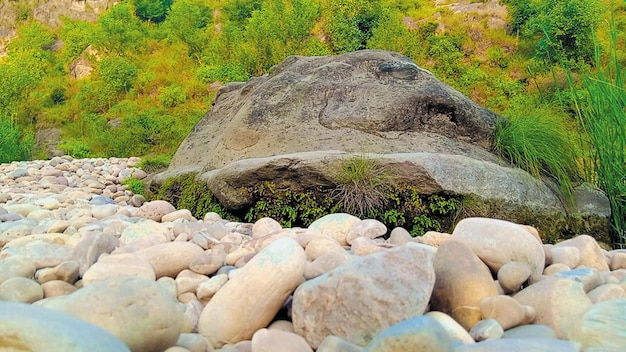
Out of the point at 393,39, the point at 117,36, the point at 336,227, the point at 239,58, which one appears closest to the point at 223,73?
the point at 239,58

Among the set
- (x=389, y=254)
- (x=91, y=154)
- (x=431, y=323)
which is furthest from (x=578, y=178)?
(x=91, y=154)

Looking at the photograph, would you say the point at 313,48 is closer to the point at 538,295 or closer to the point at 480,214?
the point at 480,214

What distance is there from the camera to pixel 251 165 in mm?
3957

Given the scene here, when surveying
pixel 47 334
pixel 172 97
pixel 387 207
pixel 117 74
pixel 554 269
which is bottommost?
pixel 172 97

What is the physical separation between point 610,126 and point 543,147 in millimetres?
1168

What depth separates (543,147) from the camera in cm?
452

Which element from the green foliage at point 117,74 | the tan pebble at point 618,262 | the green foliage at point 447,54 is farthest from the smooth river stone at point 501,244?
the green foliage at point 117,74

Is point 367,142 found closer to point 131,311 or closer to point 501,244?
point 501,244

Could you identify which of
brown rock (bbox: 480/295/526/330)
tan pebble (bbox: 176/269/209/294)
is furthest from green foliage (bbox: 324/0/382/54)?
brown rock (bbox: 480/295/526/330)

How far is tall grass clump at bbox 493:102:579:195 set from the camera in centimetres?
439

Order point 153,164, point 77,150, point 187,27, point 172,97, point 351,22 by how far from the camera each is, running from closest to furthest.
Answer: point 153,164
point 77,150
point 172,97
point 351,22
point 187,27

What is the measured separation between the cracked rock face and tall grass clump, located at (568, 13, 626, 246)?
1.11 m

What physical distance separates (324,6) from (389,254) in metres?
20.1

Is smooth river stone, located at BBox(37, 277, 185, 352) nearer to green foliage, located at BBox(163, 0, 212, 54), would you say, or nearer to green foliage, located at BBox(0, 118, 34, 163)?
green foliage, located at BBox(0, 118, 34, 163)
